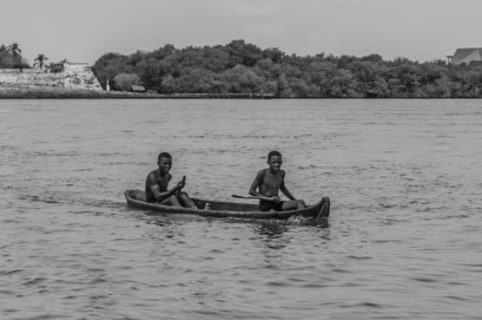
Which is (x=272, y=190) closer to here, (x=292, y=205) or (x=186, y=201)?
(x=292, y=205)

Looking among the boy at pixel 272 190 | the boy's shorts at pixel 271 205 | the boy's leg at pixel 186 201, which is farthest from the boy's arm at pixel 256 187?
the boy's leg at pixel 186 201

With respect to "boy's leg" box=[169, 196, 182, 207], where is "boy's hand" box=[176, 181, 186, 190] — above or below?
above

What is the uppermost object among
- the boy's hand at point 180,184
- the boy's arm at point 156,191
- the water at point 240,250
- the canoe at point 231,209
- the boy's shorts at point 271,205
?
the boy's hand at point 180,184

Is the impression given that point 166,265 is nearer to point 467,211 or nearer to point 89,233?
point 89,233

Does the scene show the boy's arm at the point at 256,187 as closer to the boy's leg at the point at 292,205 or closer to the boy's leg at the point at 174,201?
the boy's leg at the point at 292,205

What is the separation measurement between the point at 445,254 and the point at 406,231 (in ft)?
10.5

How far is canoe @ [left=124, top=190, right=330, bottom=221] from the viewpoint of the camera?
21656mm

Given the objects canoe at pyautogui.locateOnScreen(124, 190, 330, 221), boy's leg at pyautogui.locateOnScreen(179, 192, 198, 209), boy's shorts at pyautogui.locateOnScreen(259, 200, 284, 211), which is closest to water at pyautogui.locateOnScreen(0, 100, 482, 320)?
canoe at pyautogui.locateOnScreen(124, 190, 330, 221)

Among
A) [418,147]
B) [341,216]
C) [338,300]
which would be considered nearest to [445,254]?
[338,300]

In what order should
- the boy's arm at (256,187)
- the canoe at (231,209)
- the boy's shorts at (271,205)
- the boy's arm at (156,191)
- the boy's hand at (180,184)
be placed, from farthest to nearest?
1. the boy's arm at (156,191)
2. the boy's hand at (180,184)
3. the boy's shorts at (271,205)
4. the boy's arm at (256,187)
5. the canoe at (231,209)

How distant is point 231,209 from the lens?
78.8 ft

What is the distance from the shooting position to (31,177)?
36594 mm

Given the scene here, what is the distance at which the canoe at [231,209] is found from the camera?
71.1ft

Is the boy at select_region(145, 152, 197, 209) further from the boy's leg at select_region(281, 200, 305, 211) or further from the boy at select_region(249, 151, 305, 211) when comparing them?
the boy's leg at select_region(281, 200, 305, 211)
